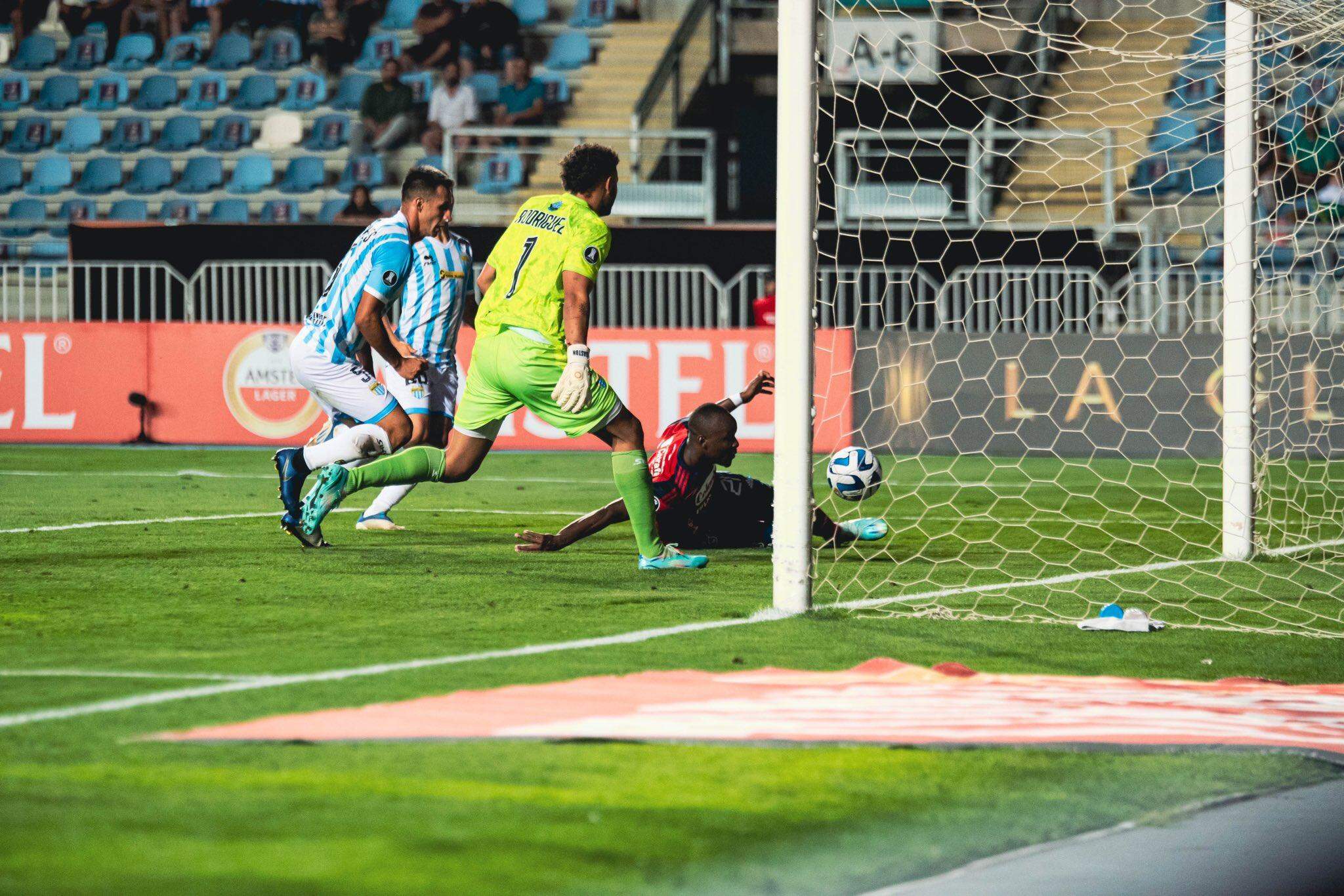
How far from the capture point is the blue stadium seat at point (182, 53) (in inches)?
903

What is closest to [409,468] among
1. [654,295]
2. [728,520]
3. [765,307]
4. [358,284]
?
[358,284]

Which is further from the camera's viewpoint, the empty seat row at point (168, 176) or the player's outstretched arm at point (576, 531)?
the empty seat row at point (168, 176)

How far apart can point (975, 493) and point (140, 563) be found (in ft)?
21.0

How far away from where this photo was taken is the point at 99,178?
71.9 feet

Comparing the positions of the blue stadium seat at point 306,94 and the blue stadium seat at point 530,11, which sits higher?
the blue stadium seat at point 530,11

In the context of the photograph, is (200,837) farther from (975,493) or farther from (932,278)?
(932,278)

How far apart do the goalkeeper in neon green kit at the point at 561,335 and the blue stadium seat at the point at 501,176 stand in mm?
12123

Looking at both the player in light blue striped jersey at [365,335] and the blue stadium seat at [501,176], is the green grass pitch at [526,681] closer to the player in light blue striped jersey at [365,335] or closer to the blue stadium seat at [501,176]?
the player in light blue striped jersey at [365,335]

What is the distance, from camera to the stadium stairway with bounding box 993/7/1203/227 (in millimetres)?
17609

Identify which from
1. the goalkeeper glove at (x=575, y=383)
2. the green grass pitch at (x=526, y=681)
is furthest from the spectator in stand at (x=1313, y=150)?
the goalkeeper glove at (x=575, y=383)

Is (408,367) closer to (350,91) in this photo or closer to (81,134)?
(350,91)

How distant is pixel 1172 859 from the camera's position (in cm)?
305

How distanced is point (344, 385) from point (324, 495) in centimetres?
98

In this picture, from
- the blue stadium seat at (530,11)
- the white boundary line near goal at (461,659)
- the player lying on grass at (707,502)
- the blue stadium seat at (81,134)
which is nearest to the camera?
the white boundary line near goal at (461,659)
